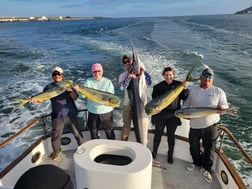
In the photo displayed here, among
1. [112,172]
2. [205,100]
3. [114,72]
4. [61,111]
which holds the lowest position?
[114,72]

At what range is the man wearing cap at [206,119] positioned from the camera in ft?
11.0

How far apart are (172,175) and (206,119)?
1.10 metres

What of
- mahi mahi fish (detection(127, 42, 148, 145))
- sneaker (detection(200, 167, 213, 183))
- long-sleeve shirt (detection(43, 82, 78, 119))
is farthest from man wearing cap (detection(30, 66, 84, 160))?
sneaker (detection(200, 167, 213, 183))

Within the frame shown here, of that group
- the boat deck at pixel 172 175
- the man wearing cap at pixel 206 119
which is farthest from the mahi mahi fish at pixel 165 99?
the boat deck at pixel 172 175

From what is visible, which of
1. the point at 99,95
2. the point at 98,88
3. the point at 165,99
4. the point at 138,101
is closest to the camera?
the point at 165,99

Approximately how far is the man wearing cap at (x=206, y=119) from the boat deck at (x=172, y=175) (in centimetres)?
12

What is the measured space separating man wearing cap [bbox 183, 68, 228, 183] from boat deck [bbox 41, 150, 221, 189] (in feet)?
0.40

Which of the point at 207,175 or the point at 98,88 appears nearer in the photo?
the point at 207,175

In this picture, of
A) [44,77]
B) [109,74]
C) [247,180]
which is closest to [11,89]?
[44,77]

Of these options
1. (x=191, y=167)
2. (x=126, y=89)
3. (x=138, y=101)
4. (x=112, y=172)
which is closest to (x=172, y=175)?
(x=191, y=167)

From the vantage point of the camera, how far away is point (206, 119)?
3465 millimetres

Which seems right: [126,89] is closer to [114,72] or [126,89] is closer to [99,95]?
[99,95]

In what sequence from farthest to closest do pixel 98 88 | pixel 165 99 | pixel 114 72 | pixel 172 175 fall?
pixel 114 72 → pixel 98 88 → pixel 172 175 → pixel 165 99

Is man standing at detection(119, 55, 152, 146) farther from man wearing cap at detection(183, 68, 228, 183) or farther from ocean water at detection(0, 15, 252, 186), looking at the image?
ocean water at detection(0, 15, 252, 186)
